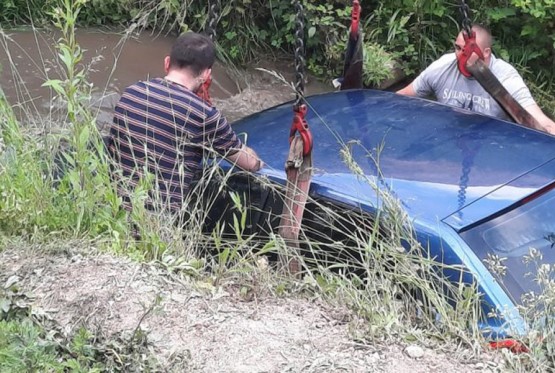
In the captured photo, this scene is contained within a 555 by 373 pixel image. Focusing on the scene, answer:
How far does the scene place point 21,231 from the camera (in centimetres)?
319

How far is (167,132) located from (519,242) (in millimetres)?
1668

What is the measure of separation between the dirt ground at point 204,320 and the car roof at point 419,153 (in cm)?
67

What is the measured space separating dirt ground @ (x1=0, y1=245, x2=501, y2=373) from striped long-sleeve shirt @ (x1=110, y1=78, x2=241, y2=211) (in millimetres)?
867

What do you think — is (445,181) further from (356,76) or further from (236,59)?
(236,59)

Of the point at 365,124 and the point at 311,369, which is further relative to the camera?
the point at 365,124

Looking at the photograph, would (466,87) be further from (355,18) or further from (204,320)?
(204,320)

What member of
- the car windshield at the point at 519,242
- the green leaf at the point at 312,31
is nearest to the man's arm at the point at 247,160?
the car windshield at the point at 519,242

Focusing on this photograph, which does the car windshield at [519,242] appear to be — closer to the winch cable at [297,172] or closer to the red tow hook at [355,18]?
the winch cable at [297,172]

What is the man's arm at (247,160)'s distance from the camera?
12.0ft

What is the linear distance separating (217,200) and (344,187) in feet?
2.21

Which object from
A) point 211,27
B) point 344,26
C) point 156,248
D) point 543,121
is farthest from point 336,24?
point 156,248

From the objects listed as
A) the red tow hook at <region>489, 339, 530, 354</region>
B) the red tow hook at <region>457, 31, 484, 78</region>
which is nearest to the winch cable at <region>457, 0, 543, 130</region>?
the red tow hook at <region>457, 31, 484, 78</region>

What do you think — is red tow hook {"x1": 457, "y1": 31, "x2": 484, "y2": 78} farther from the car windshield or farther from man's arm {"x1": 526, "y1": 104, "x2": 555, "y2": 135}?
the car windshield

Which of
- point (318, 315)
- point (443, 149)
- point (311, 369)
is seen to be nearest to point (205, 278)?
point (318, 315)
